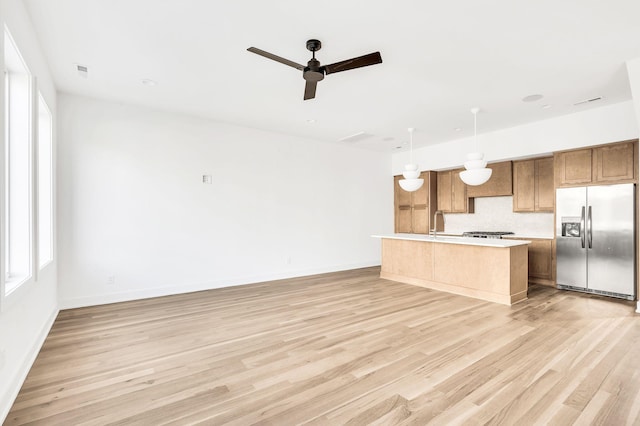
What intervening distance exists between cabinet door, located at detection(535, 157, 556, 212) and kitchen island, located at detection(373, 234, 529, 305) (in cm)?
156

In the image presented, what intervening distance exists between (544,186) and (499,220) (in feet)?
3.75

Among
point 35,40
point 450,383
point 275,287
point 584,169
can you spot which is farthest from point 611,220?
point 35,40

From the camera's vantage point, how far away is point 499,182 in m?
6.48

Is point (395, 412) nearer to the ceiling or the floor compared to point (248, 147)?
nearer to the floor

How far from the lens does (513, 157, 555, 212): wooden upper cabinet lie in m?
5.86

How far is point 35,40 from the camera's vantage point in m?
2.99

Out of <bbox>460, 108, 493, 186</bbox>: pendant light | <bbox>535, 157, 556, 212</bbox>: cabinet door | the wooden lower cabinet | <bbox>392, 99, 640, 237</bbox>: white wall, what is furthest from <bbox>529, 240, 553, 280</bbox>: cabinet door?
<bbox>460, 108, 493, 186</bbox>: pendant light

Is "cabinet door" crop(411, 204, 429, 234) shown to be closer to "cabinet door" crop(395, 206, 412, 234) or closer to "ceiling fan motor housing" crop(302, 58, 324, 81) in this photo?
"cabinet door" crop(395, 206, 412, 234)

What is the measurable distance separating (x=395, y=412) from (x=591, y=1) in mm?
3365

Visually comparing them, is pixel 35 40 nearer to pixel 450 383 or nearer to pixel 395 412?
pixel 395 412

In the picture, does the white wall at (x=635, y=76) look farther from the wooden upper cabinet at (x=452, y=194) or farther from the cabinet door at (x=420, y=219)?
the cabinet door at (x=420, y=219)

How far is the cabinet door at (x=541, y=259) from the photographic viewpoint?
5688mm

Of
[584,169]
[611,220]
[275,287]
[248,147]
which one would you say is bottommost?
[275,287]

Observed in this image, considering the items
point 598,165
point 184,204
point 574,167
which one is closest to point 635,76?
point 598,165
